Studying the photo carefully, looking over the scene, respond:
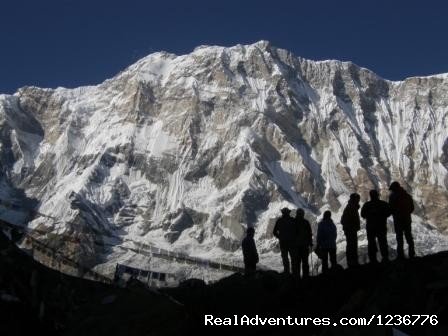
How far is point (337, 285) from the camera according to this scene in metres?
16.5

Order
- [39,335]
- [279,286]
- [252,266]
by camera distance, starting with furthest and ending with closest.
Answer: [252,266] < [279,286] < [39,335]

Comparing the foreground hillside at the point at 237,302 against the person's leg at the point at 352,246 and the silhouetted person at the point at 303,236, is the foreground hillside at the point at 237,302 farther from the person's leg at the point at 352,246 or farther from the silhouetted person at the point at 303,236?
the person's leg at the point at 352,246

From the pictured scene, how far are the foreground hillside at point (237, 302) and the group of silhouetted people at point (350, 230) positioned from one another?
1.05m

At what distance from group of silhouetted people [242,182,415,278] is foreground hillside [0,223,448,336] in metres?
1.05

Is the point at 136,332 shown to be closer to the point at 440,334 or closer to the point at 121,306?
the point at 121,306

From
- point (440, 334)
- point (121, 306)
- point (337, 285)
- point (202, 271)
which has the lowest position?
point (440, 334)

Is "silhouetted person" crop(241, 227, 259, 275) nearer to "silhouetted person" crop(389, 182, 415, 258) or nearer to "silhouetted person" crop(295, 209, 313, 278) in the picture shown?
"silhouetted person" crop(295, 209, 313, 278)

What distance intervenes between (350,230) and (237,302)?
13.4ft

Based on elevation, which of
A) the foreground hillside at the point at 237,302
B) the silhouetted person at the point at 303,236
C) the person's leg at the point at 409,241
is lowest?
the foreground hillside at the point at 237,302

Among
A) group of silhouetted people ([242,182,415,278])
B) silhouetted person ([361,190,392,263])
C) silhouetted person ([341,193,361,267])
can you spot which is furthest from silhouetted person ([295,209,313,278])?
silhouetted person ([361,190,392,263])

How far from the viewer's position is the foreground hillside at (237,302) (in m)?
13.3

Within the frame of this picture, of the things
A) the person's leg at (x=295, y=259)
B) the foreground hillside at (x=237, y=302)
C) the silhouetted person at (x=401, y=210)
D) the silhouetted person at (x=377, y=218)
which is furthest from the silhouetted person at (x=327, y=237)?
the silhouetted person at (x=401, y=210)

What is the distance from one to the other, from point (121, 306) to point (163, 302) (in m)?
0.80

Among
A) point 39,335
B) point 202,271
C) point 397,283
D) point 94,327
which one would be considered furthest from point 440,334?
point 202,271
